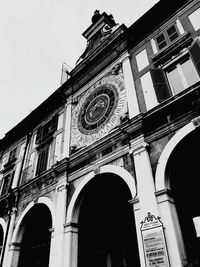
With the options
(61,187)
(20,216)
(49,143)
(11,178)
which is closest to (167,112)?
(61,187)

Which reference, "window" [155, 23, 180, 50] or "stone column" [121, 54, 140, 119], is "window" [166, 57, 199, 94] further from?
"stone column" [121, 54, 140, 119]

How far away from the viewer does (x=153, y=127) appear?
799 centimetres

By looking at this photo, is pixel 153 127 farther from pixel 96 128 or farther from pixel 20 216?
pixel 20 216

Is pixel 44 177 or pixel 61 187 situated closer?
pixel 61 187

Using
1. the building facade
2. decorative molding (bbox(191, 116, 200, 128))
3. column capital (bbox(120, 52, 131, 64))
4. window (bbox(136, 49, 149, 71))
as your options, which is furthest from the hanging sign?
column capital (bbox(120, 52, 131, 64))

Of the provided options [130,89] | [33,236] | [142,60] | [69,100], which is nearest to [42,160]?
[69,100]

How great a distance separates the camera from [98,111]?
1098cm

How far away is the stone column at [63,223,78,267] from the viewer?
812 centimetres

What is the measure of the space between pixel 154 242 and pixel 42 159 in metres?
8.15

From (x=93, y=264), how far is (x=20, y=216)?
170 inches

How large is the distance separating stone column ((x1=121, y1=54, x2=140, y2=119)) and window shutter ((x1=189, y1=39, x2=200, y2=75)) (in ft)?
8.10

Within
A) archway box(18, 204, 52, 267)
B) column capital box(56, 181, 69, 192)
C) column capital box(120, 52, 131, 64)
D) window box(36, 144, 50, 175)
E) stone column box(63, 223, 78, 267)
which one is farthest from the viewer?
window box(36, 144, 50, 175)

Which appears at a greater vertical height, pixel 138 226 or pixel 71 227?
pixel 71 227

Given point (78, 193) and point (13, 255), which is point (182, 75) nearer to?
point (78, 193)
